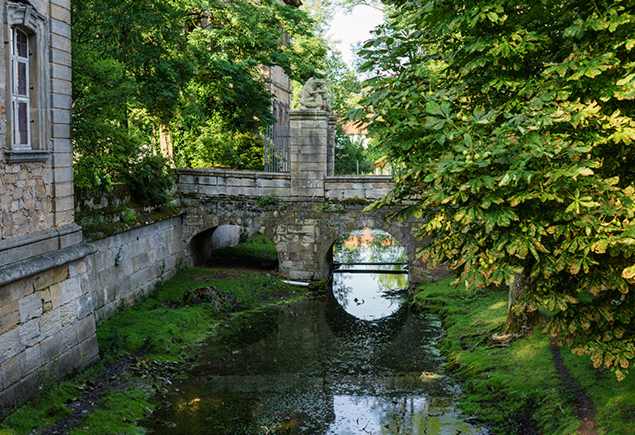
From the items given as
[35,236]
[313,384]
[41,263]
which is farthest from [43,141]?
[313,384]

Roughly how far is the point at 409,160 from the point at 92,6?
852 centimetres

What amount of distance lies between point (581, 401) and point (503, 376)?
1.62 metres

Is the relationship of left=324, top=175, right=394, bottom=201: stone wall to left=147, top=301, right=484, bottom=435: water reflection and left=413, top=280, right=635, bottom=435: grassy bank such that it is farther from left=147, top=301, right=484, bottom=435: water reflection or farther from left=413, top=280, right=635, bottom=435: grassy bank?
left=413, top=280, right=635, bottom=435: grassy bank

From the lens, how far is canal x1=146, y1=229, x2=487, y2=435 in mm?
8383

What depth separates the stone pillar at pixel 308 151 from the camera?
16.1 metres

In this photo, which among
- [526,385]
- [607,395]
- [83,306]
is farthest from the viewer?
[83,306]

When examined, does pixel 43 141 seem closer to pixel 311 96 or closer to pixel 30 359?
pixel 30 359

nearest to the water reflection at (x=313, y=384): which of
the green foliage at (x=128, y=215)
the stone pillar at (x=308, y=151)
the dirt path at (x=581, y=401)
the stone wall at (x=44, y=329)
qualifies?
the dirt path at (x=581, y=401)

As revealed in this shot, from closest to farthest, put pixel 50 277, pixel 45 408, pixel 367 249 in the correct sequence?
pixel 45 408, pixel 50 277, pixel 367 249

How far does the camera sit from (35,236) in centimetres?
802

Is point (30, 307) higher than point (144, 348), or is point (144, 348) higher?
point (30, 307)

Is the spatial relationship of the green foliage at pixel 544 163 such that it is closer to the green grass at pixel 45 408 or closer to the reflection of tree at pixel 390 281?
the green grass at pixel 45 408

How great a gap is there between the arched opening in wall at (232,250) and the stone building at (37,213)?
8406 millimetres

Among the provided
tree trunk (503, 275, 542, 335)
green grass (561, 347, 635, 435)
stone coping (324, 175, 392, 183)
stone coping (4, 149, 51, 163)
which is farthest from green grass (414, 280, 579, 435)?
stone coping (4, 149, 51, 163)
